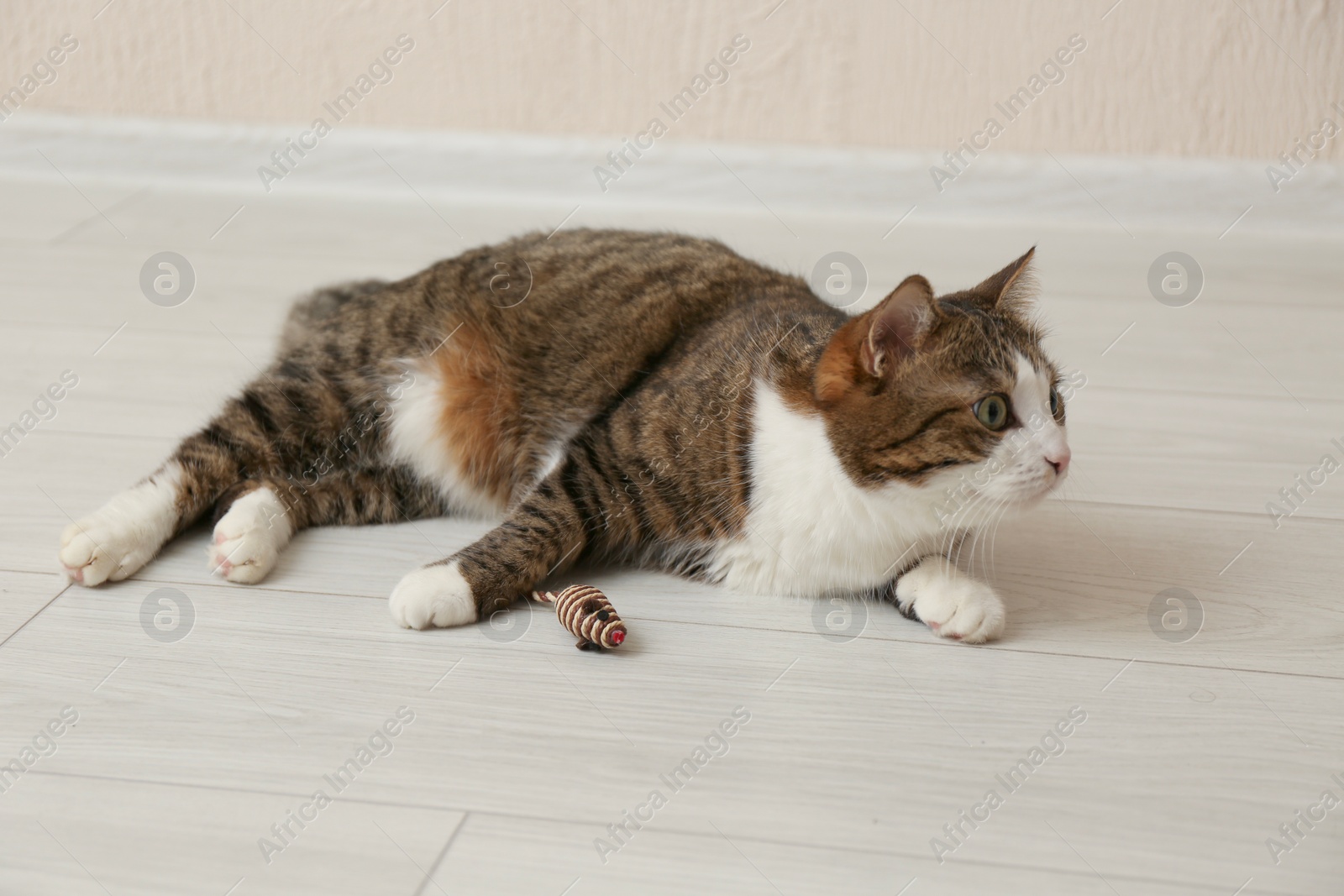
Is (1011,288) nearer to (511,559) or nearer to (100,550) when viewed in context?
(511,559)

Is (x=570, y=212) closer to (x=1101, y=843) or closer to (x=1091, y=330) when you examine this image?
(x=1091, y=330)

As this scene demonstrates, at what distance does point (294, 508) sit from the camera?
171 cm

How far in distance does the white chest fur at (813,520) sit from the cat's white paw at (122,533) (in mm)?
761

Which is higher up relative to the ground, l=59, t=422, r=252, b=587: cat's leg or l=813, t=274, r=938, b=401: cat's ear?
l=813, t=274, r=938, b=401: cat's ear

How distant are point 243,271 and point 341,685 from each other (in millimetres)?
1654

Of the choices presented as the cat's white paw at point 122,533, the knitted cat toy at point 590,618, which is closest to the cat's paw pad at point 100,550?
the cat's white paw at point 122,533

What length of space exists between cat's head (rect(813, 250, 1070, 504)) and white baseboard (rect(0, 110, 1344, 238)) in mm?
1739

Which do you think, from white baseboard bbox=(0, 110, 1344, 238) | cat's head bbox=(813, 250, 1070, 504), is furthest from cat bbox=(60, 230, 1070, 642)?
white baseboard bbox=(0, 110, 1344, 238)

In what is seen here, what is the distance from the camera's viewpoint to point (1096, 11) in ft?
9.42

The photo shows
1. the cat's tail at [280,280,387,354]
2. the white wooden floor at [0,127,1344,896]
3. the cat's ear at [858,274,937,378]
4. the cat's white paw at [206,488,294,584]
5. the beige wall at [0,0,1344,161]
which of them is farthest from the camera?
the beige wall at [0,0,1344,161]

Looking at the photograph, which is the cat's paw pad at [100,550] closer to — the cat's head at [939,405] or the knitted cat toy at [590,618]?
the knitted cat toy at [590,618]

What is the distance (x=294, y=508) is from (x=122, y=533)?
23 centimetres

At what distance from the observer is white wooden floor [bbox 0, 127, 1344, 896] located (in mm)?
1130

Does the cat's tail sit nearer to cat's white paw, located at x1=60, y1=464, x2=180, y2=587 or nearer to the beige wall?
cat's white paw, located at x1=60, y1=464, x2=180, y2=587
